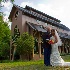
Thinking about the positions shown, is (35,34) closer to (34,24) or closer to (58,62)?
(34,24)

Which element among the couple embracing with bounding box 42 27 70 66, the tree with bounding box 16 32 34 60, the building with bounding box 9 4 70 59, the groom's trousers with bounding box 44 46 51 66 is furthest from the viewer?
the building with bounding box 9 4 70 59

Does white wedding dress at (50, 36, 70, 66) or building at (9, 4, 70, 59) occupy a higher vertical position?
building at (9, 4, 70, 59)

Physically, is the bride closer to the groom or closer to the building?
the groom

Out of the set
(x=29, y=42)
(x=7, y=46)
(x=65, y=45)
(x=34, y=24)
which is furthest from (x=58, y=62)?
(x=65, y=45)

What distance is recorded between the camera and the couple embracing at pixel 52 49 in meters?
11.2

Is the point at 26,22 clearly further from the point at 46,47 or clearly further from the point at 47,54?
the point at 46,47

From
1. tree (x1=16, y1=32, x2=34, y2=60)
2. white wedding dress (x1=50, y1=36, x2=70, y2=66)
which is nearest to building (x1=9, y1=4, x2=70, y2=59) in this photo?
tree (x1=16, y1=32, x2=34, y2=60)

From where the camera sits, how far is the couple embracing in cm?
1116

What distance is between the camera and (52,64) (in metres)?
11.3

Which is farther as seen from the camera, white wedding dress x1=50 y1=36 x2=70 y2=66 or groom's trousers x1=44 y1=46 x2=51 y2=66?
groom's trousers x1=44 y1=46 x2=51 y2=66

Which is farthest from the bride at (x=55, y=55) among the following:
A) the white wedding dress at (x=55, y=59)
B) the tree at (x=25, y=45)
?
the tree at (x=25, y=45)

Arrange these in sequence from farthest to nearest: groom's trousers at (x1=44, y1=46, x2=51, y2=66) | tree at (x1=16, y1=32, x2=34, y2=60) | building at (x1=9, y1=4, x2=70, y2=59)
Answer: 1. building at (x1=9, y1=4, x2=70, y2=59)
2. tree at (x1=16, y1=32, x2=34, y2=60)
3. groom's trousers at (x1=44, y1=46, x2=51, y2=66)

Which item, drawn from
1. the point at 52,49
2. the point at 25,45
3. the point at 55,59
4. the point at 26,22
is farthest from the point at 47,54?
the point at 26,22

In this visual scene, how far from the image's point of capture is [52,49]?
11.4 m
